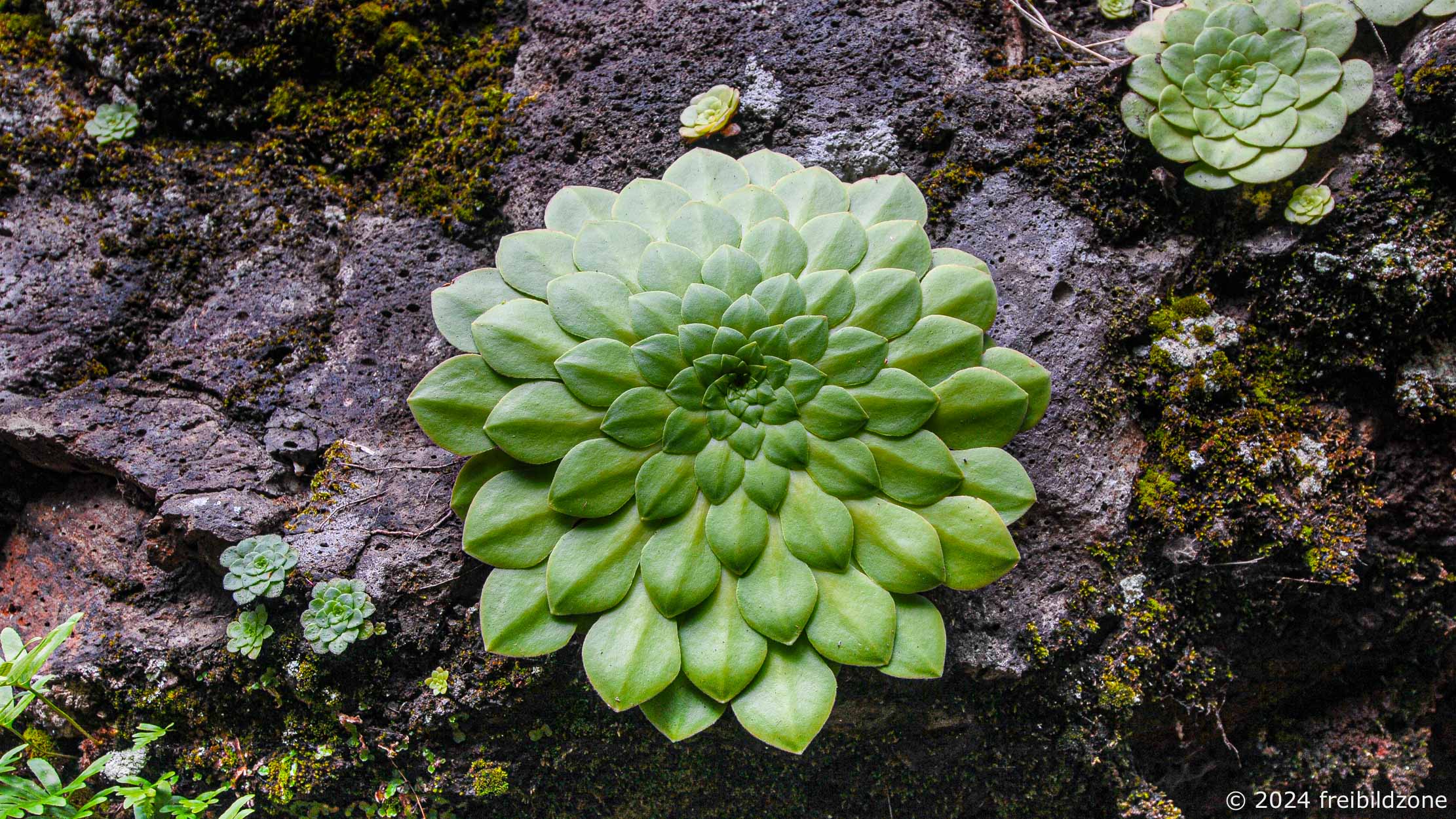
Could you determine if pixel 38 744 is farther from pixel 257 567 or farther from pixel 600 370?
pixel 600 370

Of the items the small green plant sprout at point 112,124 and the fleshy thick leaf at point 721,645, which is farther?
the small green plant sprout at point 112,124

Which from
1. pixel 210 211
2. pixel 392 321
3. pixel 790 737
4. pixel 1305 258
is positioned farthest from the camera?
pixel 210 211

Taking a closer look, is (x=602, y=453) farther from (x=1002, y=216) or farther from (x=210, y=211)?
(x=210, y=211)

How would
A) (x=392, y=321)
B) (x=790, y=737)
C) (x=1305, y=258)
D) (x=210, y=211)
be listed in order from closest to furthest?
(x=790, y=737)
(x=1305, y=258)
(x=392, y=321)
(x=210, y=211)

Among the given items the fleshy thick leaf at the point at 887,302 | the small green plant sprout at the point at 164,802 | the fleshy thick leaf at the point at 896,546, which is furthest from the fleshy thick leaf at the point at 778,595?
the small green plant sprout at the point at 164,802

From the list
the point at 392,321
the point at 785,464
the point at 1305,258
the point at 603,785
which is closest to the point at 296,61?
the point at 392,321

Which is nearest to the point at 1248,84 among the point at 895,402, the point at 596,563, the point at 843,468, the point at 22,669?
the point at 895,402

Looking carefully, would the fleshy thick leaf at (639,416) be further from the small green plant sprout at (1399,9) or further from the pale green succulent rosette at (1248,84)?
the small green plant sprout at (1399,9)
